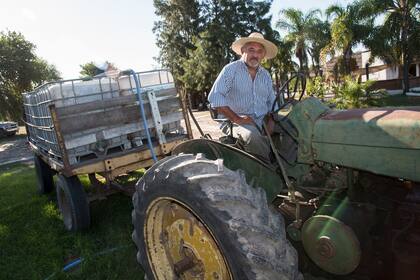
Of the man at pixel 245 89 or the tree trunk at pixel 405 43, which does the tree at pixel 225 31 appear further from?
the man at pixel 245 89

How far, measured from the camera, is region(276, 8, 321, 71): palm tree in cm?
3138

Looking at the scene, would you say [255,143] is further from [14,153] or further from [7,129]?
[7,129]

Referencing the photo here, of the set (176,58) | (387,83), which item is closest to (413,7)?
(387,83)

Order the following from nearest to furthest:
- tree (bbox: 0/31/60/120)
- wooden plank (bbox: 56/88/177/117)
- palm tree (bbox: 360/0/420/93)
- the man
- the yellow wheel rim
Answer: the yellow wheel rim < the man < wooden plank (bbox: 56/88/177/117) < palm tree (bbox: 360/0/420/93) < tree (bbox: 0/31/60/120)

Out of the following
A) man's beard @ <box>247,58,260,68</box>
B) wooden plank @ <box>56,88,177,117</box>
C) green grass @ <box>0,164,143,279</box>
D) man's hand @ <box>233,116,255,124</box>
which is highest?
man's beard @ <box>247,58,260,68</box>

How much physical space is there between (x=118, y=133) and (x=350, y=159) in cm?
347

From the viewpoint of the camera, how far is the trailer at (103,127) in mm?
4879

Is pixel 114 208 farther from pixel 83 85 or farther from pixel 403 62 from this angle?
pixel 403 62

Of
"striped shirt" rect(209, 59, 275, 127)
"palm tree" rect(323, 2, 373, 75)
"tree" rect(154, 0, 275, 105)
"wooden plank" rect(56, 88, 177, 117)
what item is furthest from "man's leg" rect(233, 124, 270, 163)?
"tree" rect(154, 0, 275, 105)

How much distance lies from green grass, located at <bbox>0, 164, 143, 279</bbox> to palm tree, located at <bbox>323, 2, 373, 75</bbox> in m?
23.3

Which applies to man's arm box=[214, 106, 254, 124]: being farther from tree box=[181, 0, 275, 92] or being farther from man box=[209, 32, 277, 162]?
tree box=[181, 0, 275, 92]

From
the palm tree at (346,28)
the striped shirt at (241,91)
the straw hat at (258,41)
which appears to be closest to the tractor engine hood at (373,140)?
the striped shirt at (241,91)

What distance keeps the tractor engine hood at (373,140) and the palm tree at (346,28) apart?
25212 mm

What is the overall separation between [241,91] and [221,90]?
9.4 inches
